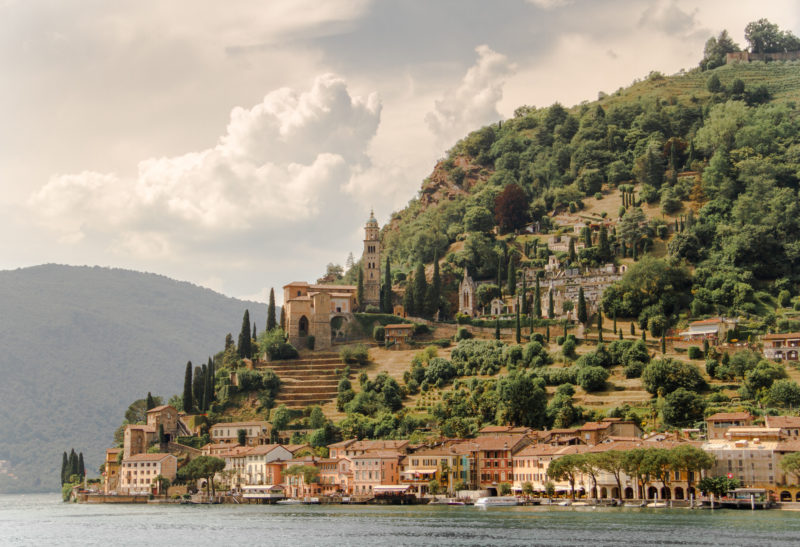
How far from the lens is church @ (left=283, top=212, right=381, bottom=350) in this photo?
408ft

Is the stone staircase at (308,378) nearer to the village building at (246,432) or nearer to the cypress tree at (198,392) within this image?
the village building at (246,432)

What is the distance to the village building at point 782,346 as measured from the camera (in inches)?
3927

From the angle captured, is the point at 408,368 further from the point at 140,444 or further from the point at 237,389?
the point at 140,444

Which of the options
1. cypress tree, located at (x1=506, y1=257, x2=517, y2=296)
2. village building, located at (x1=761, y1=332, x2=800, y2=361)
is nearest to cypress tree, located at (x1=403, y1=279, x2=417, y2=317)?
cypress tree, located at (x1=506, y1=257, x2=517, y2=296)

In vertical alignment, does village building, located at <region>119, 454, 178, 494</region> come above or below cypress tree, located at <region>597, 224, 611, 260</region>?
below

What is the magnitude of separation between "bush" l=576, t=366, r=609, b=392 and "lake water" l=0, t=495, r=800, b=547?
67.5 feet

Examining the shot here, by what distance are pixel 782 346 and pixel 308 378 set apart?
158 feet

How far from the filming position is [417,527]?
69500 mm

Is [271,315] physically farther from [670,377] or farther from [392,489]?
[670,377]

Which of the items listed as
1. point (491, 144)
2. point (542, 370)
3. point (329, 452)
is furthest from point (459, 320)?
point (491, 144)

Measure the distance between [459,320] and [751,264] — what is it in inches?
1270

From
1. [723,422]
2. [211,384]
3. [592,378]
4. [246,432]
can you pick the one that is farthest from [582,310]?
[211,384]

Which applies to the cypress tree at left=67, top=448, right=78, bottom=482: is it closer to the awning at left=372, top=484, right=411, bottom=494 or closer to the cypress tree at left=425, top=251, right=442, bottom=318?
the cypress tree at left=425, top=251, right=442, bottom=318

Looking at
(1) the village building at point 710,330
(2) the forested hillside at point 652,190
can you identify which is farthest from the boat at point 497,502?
(2) the forested hillside at point 652,190
